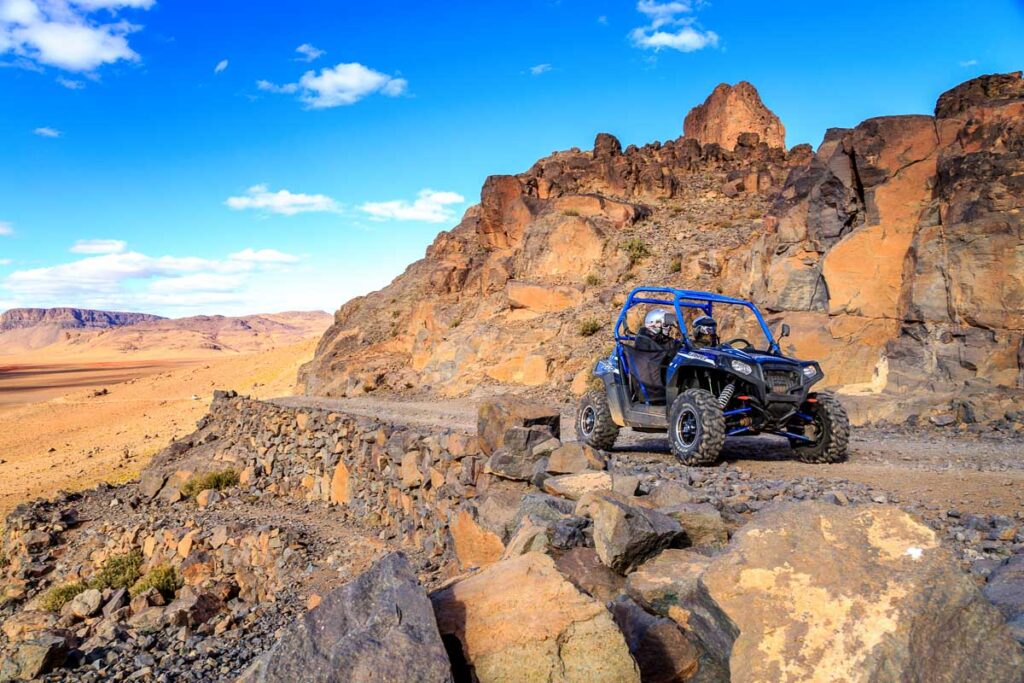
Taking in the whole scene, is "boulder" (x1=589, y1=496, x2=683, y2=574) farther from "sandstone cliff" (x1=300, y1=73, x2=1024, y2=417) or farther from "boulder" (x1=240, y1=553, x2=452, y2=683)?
"sandstone cliff" (x1=300, y1=73, x2=1024, y2=417)

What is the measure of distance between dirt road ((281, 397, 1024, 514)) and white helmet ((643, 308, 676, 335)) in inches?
67.7

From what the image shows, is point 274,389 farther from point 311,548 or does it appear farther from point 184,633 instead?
point 184,633

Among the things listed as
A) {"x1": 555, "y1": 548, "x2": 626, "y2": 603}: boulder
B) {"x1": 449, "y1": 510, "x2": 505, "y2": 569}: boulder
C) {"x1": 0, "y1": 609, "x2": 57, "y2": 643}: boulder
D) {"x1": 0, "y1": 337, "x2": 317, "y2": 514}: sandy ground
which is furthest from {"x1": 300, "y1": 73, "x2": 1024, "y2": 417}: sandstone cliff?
{"x1": 0, "y1": 609, "x2": 57, "y2": 643}: boulder

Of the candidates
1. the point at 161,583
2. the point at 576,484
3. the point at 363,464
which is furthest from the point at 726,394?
the point at 161,583

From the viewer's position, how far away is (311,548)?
443 inches

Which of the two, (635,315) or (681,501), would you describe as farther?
(635,315)

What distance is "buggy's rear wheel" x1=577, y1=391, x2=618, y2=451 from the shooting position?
9695 mm

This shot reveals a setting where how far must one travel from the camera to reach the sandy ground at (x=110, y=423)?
21.6 metres

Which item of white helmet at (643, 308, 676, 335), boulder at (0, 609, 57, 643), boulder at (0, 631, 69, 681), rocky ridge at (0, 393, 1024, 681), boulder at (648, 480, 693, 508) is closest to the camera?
rocky ridge at (0, 393, 1024, 681)

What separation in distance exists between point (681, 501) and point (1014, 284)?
1004 cm

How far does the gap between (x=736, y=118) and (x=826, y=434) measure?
49354 mm

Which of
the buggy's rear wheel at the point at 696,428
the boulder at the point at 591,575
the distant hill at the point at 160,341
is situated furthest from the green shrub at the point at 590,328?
the distant hill at the point at 160,341

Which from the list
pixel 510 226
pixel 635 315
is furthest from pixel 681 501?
pixel 510 226

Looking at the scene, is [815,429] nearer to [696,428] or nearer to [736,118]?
[696,428]
